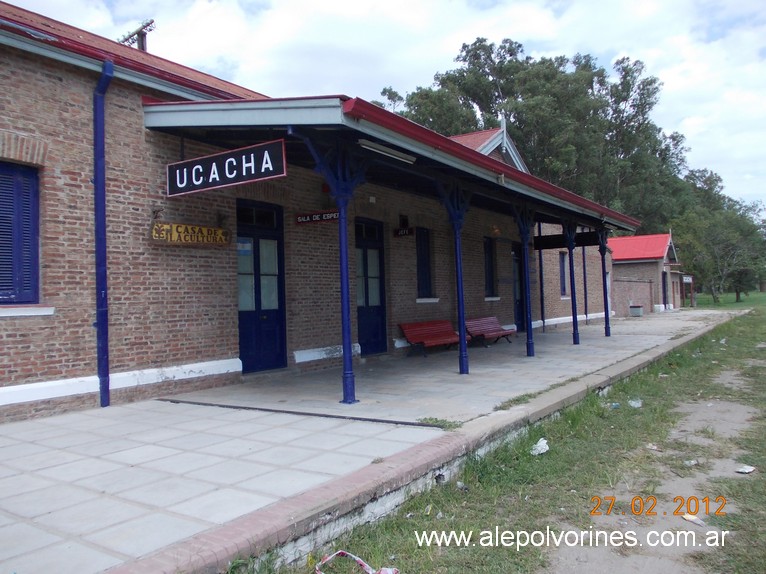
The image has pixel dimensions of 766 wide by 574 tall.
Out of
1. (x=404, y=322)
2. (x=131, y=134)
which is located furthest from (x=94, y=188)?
(x=404, y=322)

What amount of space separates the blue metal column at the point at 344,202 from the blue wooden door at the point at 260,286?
2529 millimetres

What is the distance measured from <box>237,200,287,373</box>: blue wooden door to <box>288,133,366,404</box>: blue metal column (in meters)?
2.53

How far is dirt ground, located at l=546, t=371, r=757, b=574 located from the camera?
3.55 metres

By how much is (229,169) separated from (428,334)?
23.0 ft

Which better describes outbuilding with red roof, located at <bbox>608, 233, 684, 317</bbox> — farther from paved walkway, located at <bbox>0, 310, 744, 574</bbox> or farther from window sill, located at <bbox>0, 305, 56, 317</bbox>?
window sill, located at <bbox>0, 305, 56, 317</bbox>

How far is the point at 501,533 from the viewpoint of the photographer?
392 centimetres

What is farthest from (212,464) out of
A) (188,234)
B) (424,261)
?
(424,261)

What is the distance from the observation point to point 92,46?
23.3ft

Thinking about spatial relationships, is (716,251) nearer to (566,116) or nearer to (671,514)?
(566,116)

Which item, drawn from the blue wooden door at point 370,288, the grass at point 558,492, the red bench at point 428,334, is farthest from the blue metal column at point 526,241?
the grass at point 558,492

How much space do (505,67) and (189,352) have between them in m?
37.3

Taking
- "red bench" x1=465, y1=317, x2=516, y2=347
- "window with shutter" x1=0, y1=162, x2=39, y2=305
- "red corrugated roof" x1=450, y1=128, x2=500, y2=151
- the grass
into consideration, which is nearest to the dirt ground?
the grass

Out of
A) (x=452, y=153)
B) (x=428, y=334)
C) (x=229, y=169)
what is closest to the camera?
(x=229, y=169)

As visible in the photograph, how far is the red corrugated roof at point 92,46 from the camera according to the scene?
6.46 metres
